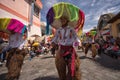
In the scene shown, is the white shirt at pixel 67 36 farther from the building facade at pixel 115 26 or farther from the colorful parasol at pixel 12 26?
the building facade at pixel 115 26

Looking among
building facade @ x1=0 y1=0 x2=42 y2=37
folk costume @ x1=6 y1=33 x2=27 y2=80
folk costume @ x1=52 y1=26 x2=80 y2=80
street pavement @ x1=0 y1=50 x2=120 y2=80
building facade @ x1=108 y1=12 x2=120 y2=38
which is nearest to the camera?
folk costume @ x1=52 y1=26 x2=80 y2=80

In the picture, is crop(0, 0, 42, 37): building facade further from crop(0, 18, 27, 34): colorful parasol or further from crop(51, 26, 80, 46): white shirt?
crop(51, 26, 80, 46): white shirt

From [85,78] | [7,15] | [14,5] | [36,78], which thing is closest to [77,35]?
[85,78]

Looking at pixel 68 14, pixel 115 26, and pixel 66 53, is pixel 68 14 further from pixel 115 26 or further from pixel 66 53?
pixel 115 26

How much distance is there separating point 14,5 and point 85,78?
12267 mm

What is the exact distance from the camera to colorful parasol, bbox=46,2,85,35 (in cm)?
397

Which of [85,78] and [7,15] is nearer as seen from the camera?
[85,78]

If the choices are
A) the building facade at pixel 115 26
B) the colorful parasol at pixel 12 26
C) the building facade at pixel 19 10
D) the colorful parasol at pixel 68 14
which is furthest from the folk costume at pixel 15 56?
the building facade at pixel 115 26

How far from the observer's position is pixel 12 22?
4941 mm

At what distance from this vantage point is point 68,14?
13.0 ft

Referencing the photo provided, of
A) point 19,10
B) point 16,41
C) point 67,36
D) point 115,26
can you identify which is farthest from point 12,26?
point 115,26

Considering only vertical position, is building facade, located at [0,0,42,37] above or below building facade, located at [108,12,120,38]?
above

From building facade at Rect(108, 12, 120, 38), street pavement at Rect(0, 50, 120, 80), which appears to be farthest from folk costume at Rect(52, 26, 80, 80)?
building facade at Rect(108, 12, 120, 38)

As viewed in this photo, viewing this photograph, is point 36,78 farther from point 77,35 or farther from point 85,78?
point 77,35
